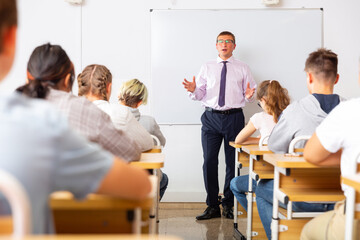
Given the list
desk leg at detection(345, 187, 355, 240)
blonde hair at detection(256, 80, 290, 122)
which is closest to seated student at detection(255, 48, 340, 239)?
desk leg at detection(345, 187, 355, 240)

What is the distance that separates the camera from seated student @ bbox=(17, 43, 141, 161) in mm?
1609

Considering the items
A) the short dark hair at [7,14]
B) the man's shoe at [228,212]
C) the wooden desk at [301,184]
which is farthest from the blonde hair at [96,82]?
the man's shoe at [228,212]

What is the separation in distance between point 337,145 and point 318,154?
11 cm

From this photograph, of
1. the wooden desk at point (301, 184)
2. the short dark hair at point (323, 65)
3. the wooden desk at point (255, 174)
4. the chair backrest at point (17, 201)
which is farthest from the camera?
the wooden desk at point (255, 174)

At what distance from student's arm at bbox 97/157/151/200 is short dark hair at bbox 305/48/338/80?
5.72 ft

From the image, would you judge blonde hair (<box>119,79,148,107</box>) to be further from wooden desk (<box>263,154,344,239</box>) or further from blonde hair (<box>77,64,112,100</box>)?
wooden desk (<box>263,154,344,239</box>)

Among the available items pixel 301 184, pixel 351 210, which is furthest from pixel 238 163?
pixel 351 210

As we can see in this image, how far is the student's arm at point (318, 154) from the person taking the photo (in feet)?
5.97

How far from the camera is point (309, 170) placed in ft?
7.30

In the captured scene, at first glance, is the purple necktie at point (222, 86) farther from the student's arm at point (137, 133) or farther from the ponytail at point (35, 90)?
the ponytail at point (35, 90)

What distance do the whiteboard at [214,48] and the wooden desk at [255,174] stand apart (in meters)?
1.93

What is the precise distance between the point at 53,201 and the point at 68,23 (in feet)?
13.7

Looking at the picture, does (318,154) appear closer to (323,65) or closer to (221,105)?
(323,65)

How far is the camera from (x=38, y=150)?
747mm
